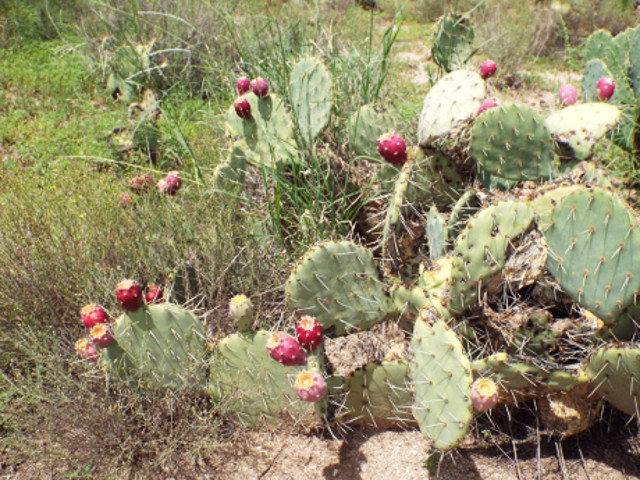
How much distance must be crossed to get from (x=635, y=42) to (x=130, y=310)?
356 centimetres

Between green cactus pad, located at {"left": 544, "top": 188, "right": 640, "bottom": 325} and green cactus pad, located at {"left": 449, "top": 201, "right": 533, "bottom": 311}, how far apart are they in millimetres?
164

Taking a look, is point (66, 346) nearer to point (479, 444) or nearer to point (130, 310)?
point (130, 310)

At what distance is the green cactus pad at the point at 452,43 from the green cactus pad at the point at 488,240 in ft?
6.53

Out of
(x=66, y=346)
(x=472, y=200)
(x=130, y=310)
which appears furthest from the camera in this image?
(x=472, y=200)

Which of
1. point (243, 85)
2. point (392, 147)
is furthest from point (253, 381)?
point (243, 85)

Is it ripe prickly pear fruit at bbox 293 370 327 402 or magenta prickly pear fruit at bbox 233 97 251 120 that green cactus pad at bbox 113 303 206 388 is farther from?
magenta prickly pear fruit at bbox 233 97 251 120

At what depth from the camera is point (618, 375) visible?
5.69 feet

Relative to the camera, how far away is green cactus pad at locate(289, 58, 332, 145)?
2803 mm

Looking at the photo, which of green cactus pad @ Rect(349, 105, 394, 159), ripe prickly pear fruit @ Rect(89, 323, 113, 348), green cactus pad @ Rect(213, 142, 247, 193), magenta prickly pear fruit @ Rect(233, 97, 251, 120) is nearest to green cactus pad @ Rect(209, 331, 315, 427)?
ripe prickly pear fruit @ Rect(89, 323, 113, 348)

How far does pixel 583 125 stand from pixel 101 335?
90.1 inches

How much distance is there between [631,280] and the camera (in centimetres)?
177

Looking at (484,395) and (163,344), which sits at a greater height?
(484,395)

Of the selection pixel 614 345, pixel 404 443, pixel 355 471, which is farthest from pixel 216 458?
pixel 614 345

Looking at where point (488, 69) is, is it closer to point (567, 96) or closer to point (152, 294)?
point (567, 96)
